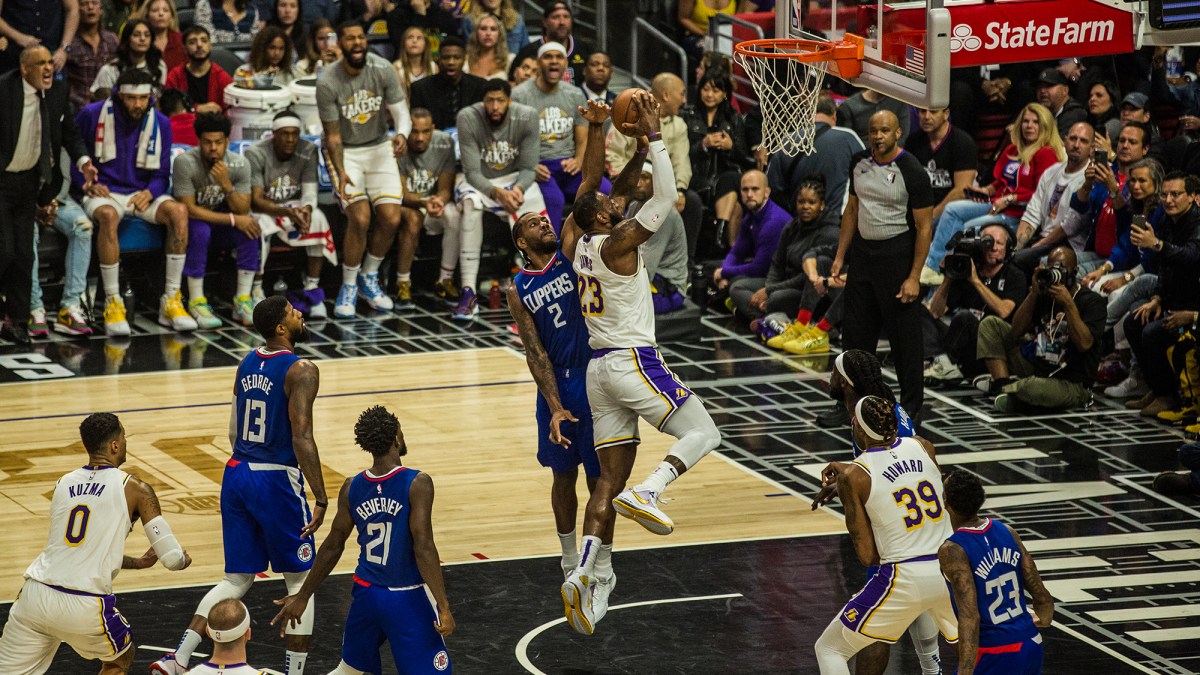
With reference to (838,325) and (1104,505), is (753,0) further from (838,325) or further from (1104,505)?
(1104,505)

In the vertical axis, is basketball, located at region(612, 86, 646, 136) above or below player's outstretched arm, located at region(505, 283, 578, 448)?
above

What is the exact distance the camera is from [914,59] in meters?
9.24

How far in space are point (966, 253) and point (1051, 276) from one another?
2.99 feet

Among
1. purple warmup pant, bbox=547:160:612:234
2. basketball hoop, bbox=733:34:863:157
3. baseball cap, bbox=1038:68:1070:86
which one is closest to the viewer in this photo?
basketball hoop, bbox=733:34:863:157

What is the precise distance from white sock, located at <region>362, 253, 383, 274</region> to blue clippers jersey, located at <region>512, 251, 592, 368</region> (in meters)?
6.82

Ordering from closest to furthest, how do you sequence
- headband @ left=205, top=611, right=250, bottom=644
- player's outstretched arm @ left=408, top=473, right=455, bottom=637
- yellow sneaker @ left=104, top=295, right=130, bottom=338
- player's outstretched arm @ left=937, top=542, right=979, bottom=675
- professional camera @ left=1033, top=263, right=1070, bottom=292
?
headband @ left=205, top=611, right=250, bottom=644
player's outstretched arm @ left=937, top=542, right=979, bottom=675
player's outstretched arm @ left=408, top=473, right=455, bottom=637
professional camera @ left=1033, top=263, right=1070, bottom=292
yellow sneaker @ left=104, top=295, right=130, bottom=338

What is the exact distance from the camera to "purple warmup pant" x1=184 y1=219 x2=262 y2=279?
15.1m

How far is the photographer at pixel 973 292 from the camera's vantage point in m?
13.5

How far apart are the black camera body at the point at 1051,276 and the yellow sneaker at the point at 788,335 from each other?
256 cm

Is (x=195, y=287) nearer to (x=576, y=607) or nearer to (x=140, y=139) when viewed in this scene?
(x=140, y=139)

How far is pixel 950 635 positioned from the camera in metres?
7.51

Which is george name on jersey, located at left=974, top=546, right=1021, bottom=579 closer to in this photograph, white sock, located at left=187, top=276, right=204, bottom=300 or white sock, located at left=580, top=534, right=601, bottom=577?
white sock, located at left=580, top=534, right=601, bottom=577

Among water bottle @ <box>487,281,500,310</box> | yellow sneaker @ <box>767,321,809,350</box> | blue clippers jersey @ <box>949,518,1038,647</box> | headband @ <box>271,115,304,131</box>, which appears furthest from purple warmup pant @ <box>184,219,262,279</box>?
blue clippers jersey @ <box>949,518,1038,647</box>

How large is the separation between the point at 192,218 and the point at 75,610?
8149mm
